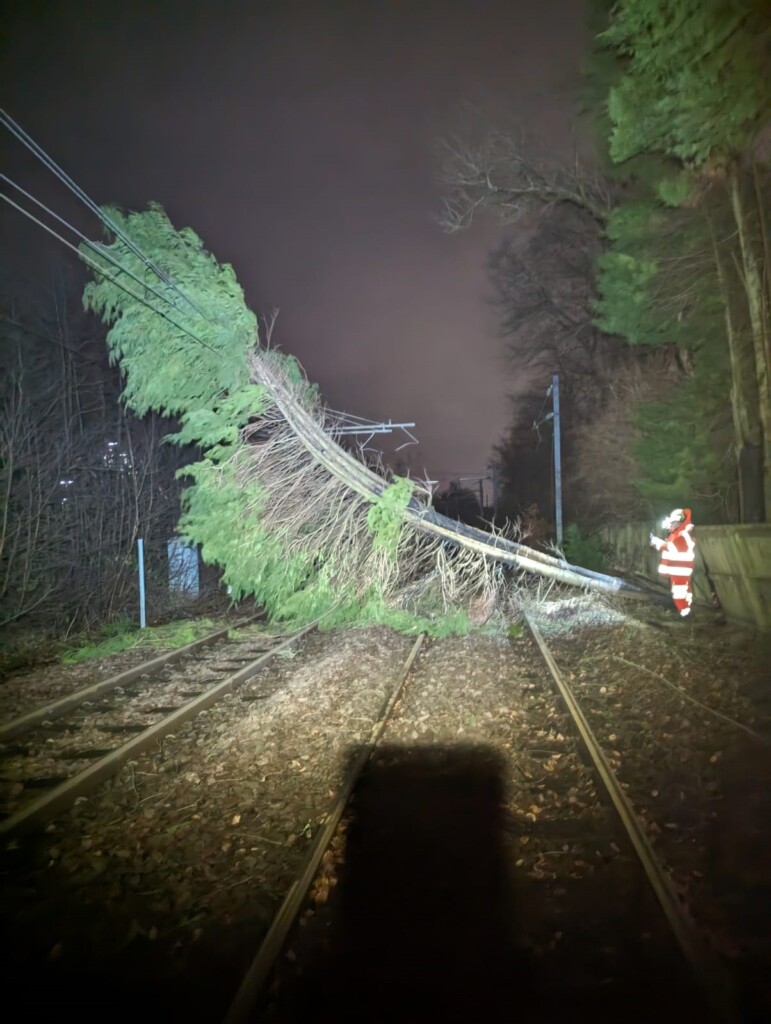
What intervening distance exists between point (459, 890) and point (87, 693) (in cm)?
658

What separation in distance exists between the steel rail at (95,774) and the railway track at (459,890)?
0.05 m

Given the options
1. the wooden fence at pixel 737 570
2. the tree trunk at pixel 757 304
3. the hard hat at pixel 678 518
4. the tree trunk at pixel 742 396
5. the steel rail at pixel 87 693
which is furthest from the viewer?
the tree trunk at pixel 742 396

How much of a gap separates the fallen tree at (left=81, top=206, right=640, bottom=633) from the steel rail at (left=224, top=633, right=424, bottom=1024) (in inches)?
329

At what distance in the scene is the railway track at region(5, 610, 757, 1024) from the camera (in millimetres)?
3000

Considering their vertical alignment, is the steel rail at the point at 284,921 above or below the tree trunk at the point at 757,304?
below

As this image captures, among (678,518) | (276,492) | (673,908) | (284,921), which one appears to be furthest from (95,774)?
(678,518)

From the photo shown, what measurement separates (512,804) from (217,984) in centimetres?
269

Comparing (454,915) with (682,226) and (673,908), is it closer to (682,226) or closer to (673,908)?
(673,908)

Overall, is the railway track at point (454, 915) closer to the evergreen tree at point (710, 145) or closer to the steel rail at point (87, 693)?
the steel rail at point (87, 693)

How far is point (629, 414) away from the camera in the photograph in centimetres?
2400

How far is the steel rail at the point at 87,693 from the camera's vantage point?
289 inches

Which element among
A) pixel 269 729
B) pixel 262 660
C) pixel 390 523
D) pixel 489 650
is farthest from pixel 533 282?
pixel 269 729

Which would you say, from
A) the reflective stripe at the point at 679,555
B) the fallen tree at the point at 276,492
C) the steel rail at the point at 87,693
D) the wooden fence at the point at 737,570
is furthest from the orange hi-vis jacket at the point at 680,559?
the steel rail at the point at 87,693

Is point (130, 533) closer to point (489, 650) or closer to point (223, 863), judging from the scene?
point (489, 650)
